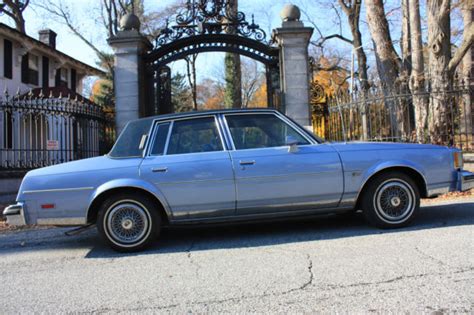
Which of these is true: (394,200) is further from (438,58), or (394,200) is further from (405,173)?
(438,58)

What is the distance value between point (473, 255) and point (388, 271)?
1017 mm

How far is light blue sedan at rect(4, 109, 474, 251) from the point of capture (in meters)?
5.14

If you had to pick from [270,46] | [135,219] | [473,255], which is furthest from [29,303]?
[270,46]

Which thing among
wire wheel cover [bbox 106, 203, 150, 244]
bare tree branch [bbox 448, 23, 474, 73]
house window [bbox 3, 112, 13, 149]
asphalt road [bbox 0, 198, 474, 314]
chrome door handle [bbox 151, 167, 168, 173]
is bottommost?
asphalt road [bbox 0, 198, 474, 314]

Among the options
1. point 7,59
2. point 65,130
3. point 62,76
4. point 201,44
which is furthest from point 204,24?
point 62,76

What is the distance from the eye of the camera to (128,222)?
5176 millimetres

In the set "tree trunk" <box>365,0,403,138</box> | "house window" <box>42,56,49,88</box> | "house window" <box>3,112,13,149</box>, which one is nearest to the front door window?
"house window" <box>3,112,13,149</box>

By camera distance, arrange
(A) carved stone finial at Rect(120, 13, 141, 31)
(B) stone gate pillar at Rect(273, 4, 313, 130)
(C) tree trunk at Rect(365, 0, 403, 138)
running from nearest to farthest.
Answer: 1. (B) stone gate pillar at Rect(273, 4, 313, 130)
2. (A) carved stone finial at Rect(120, 13, 141, 31)
3. (C) tree trunk at Rect(365, 0, 403, 138)

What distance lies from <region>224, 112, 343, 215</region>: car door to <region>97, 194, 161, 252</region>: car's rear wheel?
1058 mm

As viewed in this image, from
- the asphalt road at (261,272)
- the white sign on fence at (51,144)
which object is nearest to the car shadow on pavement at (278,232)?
the asphalt road at (261,272)

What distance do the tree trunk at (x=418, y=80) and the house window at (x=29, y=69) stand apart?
53.8ft

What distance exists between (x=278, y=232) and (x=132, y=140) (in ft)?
7.34

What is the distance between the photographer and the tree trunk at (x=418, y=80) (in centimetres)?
1180

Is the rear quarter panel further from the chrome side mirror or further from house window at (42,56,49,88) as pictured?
house window at (42,56,49,88)
